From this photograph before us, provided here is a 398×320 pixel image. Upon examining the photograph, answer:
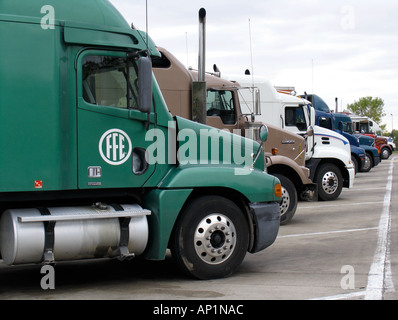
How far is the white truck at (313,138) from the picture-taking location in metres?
17.2

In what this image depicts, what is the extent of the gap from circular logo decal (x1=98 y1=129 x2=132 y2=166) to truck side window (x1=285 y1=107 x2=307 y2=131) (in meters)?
10.6

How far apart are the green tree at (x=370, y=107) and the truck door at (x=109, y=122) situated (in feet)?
338

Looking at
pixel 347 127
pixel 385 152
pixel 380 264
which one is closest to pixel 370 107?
pixel 385 152

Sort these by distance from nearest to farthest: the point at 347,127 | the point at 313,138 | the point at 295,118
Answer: the point at 295,118 < the point at 313,138 < the point at 347,127

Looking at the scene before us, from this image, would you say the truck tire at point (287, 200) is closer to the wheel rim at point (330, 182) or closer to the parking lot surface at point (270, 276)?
the parking lot surface at point (270, 276)

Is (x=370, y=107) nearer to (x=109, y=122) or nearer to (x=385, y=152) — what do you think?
(x=385, y=152)

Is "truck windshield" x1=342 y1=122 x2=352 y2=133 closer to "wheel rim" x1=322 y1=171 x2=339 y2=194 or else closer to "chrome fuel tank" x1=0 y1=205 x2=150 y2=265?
"wheel rim" x1=322 y1=171 x2=339 y2=194

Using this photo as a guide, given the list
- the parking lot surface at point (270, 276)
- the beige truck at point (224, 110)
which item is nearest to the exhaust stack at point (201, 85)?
the beige truck at point (224, 110)

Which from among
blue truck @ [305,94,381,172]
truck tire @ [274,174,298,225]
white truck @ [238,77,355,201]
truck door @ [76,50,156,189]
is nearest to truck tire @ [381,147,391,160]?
blue truck @ [305,94,381,172]

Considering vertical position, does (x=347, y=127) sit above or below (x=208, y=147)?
above

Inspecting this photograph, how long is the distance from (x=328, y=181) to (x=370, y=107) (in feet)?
309

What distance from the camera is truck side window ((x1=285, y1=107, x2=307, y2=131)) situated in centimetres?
1734

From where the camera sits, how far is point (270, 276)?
315 inches
